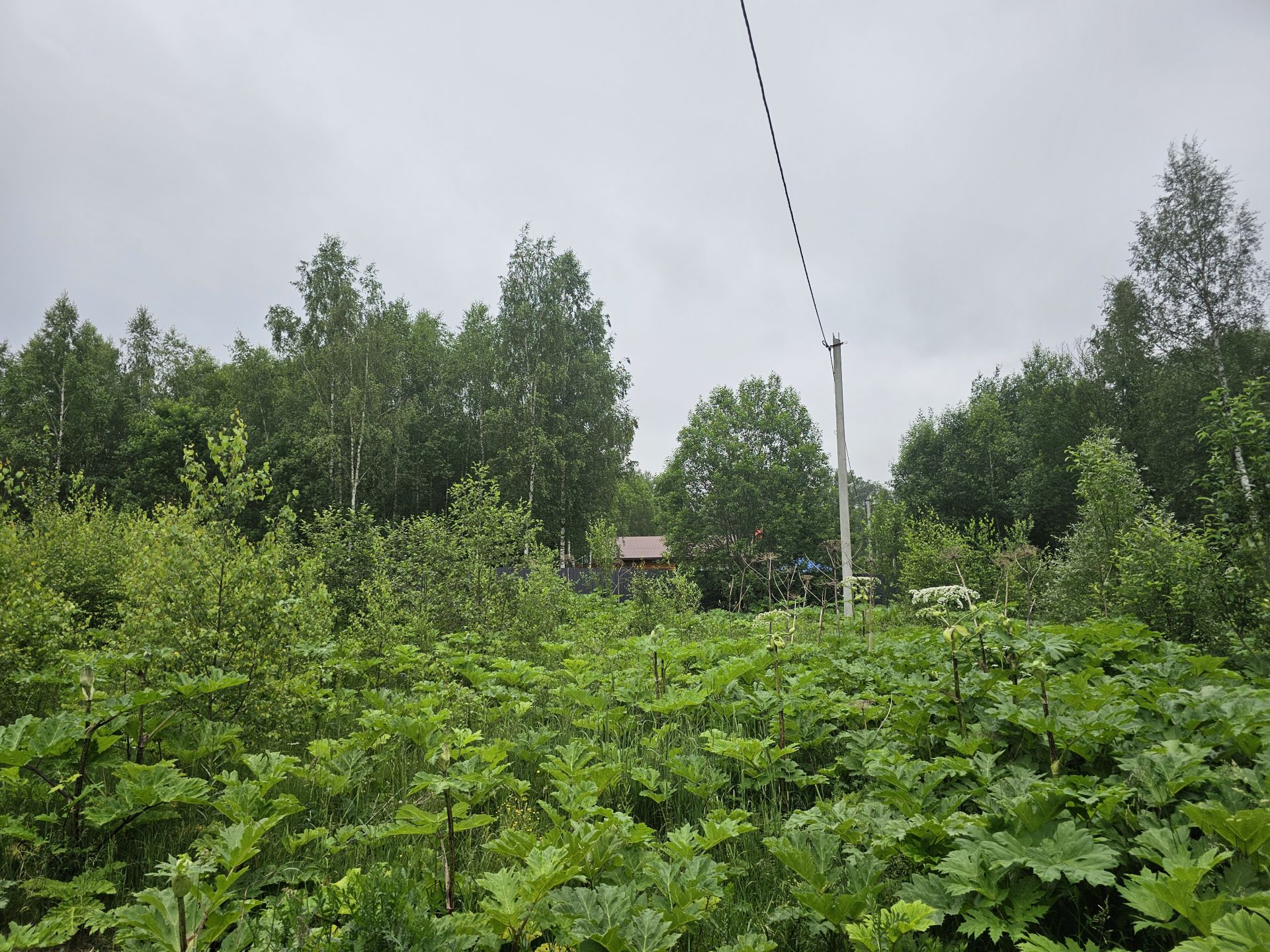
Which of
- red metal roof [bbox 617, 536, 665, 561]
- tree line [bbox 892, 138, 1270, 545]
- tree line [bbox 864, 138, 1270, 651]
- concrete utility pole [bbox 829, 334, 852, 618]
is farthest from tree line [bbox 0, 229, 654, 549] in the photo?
tree line [bbox 892, 138, 1270, 545]

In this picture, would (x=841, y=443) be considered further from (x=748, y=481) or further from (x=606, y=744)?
(x=748, y=481)

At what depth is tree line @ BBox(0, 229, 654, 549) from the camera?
23000mm

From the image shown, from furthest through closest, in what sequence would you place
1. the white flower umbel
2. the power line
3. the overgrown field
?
the power line, the white flower umbel, the overgrown field

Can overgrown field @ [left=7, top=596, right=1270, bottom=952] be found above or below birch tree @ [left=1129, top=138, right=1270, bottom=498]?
below

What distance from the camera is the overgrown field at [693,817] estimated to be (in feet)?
5.71

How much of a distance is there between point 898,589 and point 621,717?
13.1m

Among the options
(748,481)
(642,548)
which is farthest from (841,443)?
(642,548)

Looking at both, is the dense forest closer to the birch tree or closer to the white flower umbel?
the white flower umbel

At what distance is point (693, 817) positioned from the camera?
311cm

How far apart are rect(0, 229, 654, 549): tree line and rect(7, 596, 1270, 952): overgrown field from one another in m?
18.8

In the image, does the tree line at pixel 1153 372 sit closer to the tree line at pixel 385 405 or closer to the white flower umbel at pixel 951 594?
the white flower umbel at pixel 951 594

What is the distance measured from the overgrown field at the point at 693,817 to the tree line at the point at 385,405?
61.6ft

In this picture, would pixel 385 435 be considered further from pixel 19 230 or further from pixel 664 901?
pixel 664 901

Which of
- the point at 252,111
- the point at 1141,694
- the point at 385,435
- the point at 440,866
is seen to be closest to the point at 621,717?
the point at 440,866
